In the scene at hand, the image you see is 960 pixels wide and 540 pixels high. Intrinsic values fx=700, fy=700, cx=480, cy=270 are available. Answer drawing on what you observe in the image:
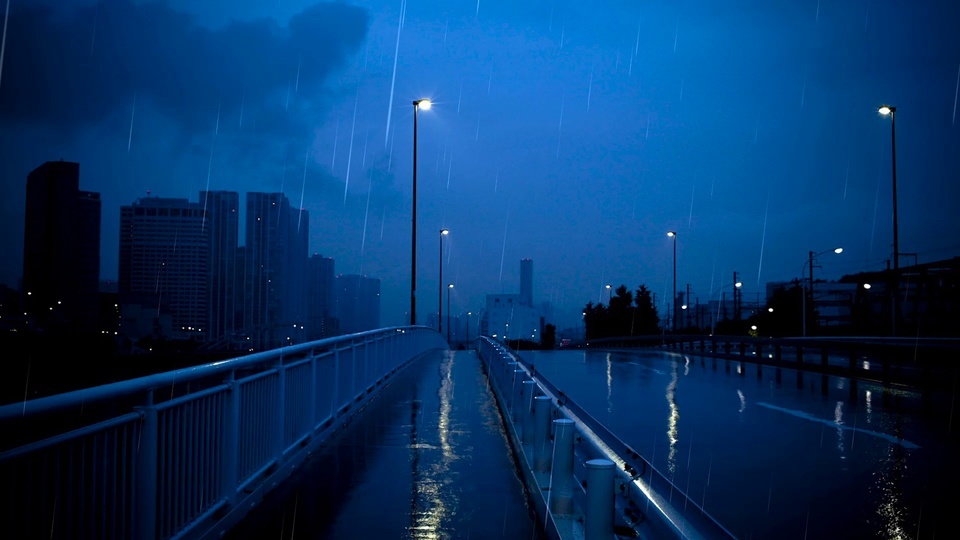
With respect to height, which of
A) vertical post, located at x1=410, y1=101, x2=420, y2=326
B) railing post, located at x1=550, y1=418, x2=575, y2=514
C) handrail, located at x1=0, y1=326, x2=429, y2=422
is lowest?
railing post, located at x1=550, y1=418, x2=575, y2=514

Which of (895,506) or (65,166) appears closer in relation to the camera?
(895,506)

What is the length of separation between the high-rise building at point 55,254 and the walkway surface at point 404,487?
1311 inches

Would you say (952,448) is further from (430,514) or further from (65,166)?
(65,166)

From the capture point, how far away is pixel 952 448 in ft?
29.3

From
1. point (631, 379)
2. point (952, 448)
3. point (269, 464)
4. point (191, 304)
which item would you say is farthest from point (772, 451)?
point (191, 304)

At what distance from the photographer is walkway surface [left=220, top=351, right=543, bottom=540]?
5.58 metres

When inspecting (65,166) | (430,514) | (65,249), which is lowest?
(430,514)

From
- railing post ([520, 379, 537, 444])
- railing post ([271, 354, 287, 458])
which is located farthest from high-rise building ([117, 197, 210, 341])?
railing post ([520, 379, 537, 444])

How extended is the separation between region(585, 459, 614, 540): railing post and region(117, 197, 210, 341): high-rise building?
59.2 m

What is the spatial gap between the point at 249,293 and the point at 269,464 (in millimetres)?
60321

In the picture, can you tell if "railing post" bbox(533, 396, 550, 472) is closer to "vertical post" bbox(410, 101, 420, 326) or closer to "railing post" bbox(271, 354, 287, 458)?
"railing post" bbox(271, 354, 287, 458)

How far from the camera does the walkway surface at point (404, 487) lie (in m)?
5.58

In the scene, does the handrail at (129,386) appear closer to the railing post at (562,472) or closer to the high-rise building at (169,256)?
the railing post at (562,472)

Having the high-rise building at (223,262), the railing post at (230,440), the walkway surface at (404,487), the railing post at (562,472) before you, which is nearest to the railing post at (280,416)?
the walkway surface at (404,487)
